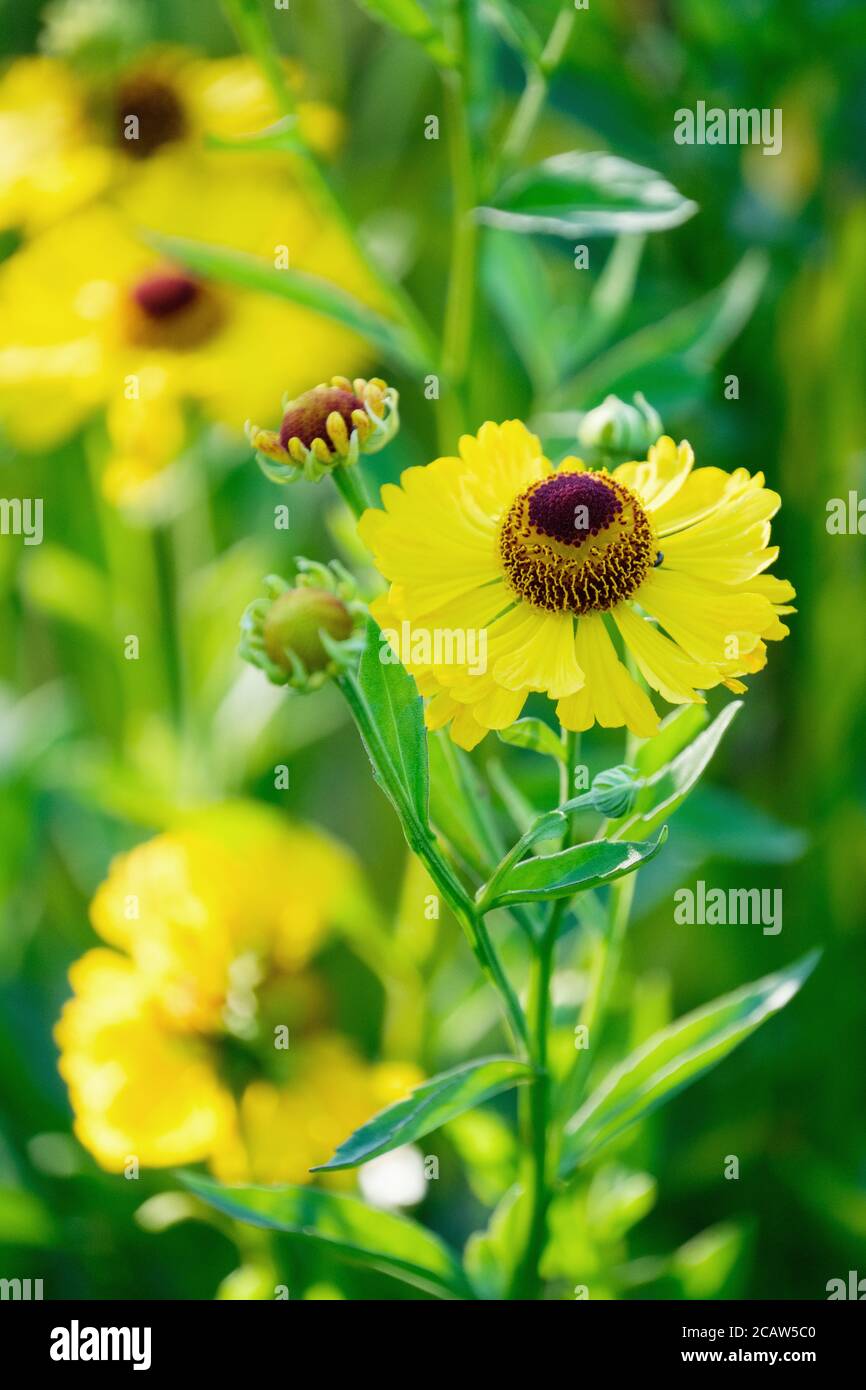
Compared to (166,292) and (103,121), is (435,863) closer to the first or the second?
(166,292)

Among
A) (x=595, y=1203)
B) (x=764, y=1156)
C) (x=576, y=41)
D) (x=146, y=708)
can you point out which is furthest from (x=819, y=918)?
(x=576, y=41)

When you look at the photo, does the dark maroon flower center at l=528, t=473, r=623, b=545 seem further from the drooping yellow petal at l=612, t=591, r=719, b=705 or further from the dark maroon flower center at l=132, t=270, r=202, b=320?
the dark maroon flower center at l=132, t=270, r=202, b=320

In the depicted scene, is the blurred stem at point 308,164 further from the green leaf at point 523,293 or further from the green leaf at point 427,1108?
the green leaf at point 427,1108

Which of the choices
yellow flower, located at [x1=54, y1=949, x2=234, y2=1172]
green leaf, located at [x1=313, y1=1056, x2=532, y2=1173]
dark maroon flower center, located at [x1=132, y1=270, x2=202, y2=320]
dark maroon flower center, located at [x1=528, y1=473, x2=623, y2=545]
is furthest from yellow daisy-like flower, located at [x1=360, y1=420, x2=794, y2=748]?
dark maroon flower center, located at [x1=132, y1=270, x2=202, y2=320]

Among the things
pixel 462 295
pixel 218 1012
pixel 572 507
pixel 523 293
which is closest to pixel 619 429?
pixel 572 507

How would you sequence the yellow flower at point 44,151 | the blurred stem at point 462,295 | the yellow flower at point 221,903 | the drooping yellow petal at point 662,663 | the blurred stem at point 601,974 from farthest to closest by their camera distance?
the yellow flower at point 44,151, the yellow flower at point 221,903, the blurred stem at point 462,295, the blurred stem at point 601,974, the drooping yellow petal at point 662,663

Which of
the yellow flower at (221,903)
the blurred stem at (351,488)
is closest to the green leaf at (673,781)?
the blurred stem at (351,488)
